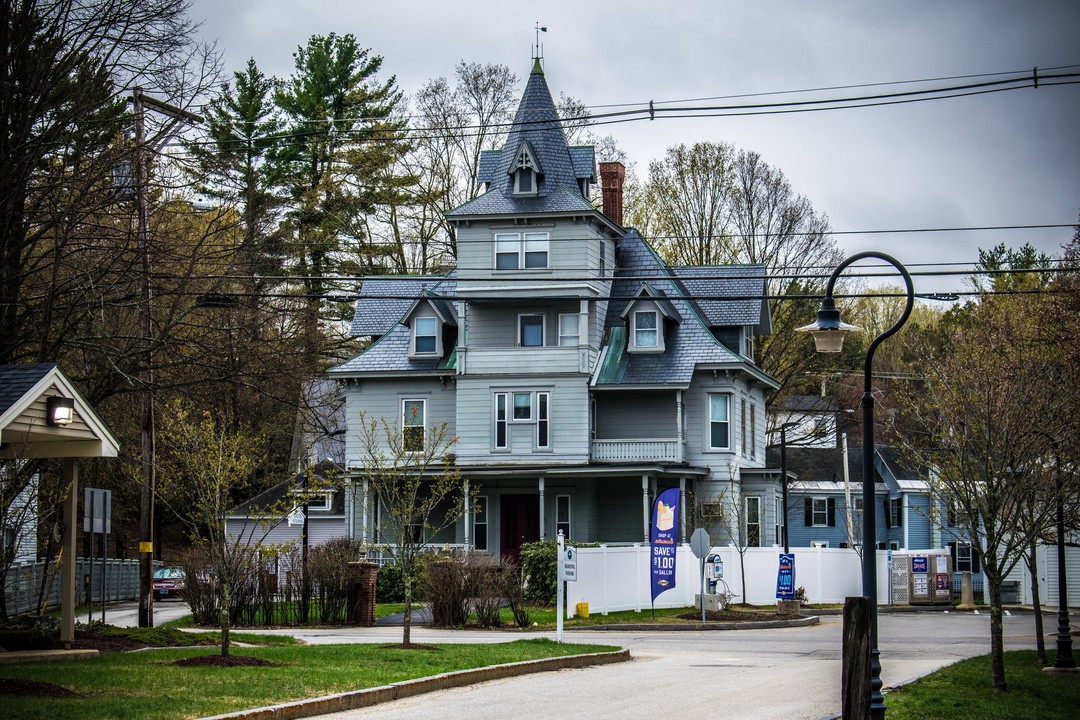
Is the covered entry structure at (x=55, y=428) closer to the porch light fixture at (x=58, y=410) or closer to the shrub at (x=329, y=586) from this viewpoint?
the porch light fixture at (x=58, y=410)

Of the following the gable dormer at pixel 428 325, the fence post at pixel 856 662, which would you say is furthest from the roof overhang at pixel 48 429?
the gable dormer at pixel 428 325

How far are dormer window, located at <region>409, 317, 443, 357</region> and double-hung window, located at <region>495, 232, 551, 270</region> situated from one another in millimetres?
3876

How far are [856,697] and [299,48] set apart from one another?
173 feet

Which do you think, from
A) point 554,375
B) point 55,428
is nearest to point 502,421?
point 554,375

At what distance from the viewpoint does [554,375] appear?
1752 inches

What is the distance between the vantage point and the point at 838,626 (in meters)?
34.2

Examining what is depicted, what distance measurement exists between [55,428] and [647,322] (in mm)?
28853

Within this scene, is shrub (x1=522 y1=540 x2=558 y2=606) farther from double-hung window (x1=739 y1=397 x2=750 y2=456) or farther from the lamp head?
the lamp head

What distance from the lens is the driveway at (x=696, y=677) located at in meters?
15.9

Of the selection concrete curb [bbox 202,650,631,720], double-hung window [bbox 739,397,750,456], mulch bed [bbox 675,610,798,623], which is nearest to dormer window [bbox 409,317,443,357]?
double-hung window [bbox 739,397,750,456]

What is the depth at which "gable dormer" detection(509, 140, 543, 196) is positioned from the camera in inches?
1752

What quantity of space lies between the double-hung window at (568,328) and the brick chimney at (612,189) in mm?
5518

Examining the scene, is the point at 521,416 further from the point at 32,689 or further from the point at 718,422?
the point at 32,689

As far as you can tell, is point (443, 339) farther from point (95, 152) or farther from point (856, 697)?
point (856, 697)
